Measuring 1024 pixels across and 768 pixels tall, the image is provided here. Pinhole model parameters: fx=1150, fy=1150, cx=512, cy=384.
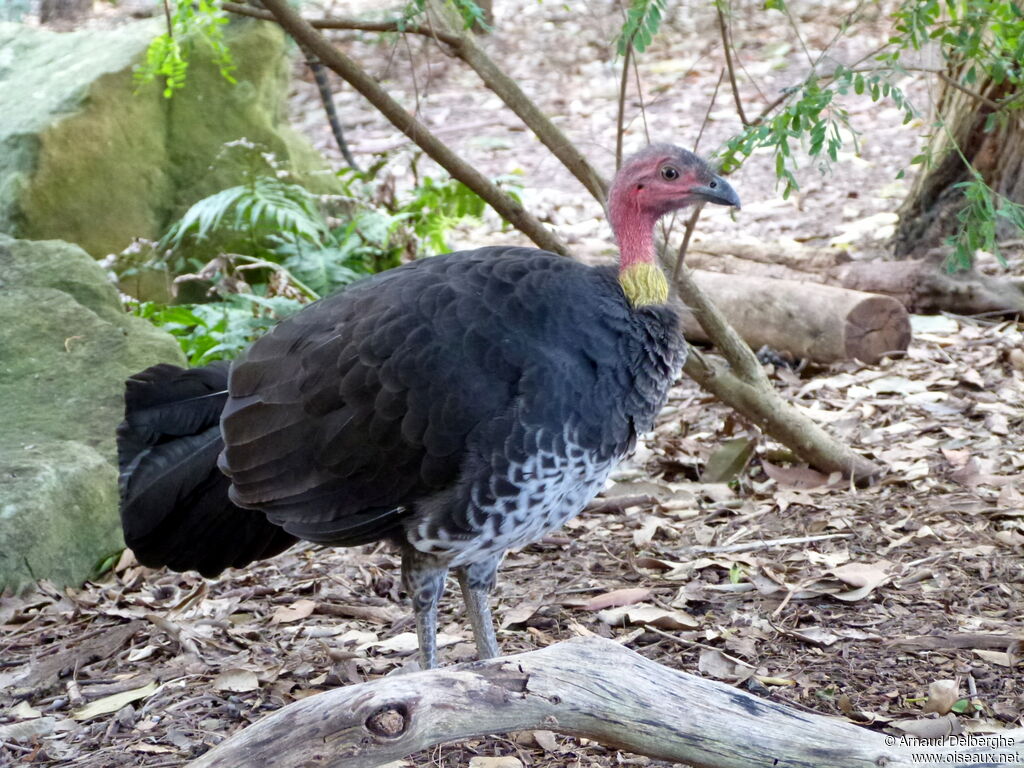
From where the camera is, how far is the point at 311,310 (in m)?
3.98

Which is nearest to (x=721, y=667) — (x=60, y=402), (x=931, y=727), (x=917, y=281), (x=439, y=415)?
(x=931, y=727)

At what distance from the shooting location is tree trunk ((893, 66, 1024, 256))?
22.4ft

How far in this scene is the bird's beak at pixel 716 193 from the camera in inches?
149

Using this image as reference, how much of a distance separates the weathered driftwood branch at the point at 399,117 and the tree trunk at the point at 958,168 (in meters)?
2.92

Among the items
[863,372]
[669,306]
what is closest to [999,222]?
[863,372]

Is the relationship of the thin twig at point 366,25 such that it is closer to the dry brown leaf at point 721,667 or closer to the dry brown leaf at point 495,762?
the dry brown leaf at point 721,667

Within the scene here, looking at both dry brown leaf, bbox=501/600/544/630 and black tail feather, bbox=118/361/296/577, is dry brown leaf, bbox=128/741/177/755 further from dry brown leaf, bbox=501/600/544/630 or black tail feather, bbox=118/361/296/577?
dry brown leaf, bbox=501/600/544/630

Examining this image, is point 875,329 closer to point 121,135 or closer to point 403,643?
point 403,643

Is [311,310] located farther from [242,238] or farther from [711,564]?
[242,238]

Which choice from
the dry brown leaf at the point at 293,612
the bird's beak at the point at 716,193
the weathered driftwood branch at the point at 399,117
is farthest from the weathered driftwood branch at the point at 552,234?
the dry brown leaf at the point at 293,612

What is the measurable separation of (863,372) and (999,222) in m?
2.00

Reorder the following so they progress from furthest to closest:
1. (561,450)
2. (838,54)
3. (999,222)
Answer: (838,54)
(999,222)
(561,450)

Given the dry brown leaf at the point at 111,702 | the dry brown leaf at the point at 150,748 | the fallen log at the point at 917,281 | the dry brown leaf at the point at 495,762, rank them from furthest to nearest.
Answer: the fallen log at the point at 917,281 → the dry brown leaf at the point at 111,702 → the dry brown leaf at the point at 150,748 → the dry brown leaf at the point at 495,762

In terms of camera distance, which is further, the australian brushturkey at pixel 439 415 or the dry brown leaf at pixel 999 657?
the dry brown leaf at pixel 999 657
